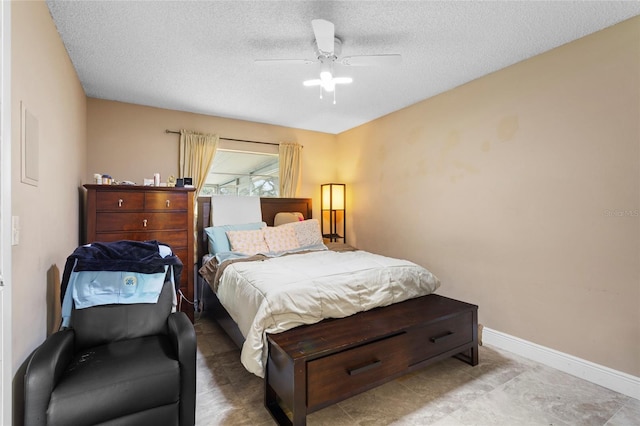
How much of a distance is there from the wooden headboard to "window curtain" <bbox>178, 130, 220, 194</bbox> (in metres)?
0.26

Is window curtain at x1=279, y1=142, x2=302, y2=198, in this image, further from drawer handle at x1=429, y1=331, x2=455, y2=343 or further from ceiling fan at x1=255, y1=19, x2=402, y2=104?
drawer handle at x1=429, y1=331, x2=455, y2=343

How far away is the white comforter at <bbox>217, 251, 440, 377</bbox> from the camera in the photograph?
6.50 ft

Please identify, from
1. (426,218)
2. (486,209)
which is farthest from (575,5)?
(426,218)

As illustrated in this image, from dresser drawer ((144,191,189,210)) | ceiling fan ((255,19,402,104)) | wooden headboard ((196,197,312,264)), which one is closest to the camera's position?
ceiling fan ((255,19,402,104))

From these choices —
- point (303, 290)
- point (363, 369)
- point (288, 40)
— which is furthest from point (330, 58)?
point (363, 369)

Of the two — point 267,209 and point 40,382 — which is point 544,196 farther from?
point 40,382

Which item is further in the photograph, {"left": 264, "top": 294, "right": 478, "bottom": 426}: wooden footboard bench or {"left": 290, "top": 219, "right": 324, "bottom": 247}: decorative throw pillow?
{"left": 290, "top": 219, "right": 324, "bottom": 247}: decorative throw pillow

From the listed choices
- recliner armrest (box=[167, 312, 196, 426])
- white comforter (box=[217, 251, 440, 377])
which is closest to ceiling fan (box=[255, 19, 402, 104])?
white comforter (box=[217, 251, 440, 377])

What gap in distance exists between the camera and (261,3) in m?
1.96

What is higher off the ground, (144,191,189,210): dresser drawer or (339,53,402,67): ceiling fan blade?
(339,53,402,67): ceiling fan blade

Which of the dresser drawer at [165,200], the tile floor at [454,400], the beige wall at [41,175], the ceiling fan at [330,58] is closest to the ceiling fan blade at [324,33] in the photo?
the ceiling fan at [330,58]

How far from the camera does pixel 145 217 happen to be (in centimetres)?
318

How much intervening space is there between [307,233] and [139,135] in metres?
2.44

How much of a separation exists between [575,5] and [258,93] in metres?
2.78
